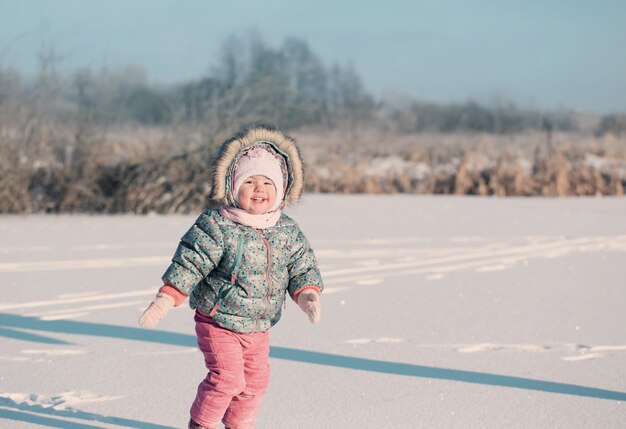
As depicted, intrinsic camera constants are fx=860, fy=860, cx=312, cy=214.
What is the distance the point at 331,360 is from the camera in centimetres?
441

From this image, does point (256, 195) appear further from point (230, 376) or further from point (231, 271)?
point (230, 376)

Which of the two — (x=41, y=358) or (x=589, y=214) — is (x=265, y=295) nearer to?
(x=41, y=358)

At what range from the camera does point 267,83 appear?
38.9ft

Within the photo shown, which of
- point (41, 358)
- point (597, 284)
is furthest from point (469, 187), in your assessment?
point (41, 358)

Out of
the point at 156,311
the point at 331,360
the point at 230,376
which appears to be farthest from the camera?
the point at 331,360

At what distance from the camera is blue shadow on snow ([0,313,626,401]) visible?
391 centimetres

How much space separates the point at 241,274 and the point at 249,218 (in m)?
0.21

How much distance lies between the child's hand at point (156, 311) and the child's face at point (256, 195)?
17.0 inches

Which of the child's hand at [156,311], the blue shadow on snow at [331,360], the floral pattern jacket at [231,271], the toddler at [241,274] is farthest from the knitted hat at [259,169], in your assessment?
the blue shadow on snow at [331,360]

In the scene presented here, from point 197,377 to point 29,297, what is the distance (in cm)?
242

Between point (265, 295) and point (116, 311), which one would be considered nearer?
point (265, 295)

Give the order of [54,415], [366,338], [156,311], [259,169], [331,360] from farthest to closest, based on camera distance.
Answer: [366,338] < [331,360] < [54,415] < [259,169] < [156,311]

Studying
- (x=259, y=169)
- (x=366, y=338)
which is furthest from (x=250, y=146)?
(x=366, y=338)

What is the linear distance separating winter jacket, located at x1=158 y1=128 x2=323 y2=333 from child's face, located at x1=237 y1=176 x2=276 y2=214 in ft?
0.20
